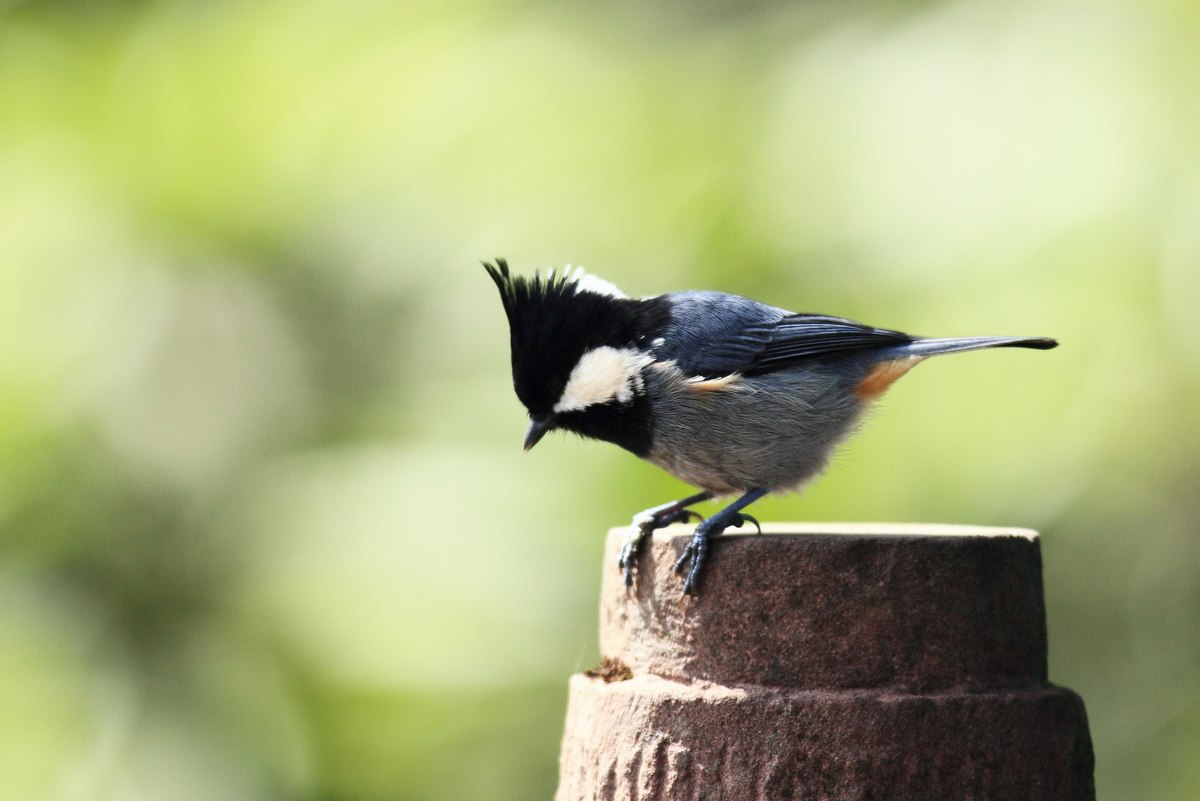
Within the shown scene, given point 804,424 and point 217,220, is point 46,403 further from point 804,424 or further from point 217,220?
point 804,424

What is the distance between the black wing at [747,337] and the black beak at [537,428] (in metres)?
0.26

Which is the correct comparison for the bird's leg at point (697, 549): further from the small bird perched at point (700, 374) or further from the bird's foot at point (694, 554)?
the small bird perched at point (700, 374)

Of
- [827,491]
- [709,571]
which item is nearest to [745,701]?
[709,571]

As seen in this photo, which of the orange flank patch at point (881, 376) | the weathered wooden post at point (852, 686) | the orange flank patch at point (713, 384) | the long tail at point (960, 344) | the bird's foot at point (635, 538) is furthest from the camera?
the orange flank patch at point (881, 376)

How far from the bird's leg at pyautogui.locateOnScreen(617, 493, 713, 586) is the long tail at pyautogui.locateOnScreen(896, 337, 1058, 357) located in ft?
1.66

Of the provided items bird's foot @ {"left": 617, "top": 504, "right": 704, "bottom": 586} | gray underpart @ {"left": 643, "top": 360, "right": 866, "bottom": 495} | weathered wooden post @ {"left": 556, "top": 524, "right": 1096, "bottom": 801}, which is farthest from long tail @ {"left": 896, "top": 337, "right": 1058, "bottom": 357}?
bird's foot @ {"left": 617, "top": 504, "right": 704, "bottom": 586}

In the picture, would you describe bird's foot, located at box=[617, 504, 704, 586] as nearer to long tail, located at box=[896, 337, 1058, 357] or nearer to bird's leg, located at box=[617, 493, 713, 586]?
bird's leg, located at box=[617, 493, 713, 586]

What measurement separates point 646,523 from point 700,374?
0.37 meters

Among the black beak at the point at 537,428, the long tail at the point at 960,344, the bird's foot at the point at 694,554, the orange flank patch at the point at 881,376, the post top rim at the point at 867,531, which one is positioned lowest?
the bird's foot at the point at 694,554

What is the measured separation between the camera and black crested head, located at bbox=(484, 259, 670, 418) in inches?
85.7

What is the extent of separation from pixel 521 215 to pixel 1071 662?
2550 mm

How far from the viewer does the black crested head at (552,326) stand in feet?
7.14

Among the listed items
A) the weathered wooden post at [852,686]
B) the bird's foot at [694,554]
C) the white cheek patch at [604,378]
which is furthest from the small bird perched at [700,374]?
the weathered wooden post at [852,686]

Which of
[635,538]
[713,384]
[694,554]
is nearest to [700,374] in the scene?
[713,384]
